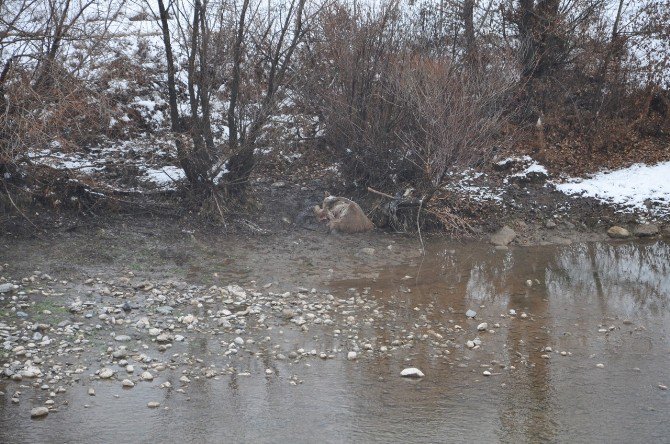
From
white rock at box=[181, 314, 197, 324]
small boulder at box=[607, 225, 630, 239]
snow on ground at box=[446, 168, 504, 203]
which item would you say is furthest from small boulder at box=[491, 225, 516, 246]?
white rock at box=[181, 314, 197, 324]

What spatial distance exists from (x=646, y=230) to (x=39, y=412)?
488 inches

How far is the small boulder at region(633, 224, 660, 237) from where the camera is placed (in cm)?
1447

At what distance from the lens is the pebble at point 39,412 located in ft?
20.7

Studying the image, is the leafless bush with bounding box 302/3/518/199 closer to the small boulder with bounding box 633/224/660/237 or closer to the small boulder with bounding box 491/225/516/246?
the small boulder with bounding box 491/225/516/246

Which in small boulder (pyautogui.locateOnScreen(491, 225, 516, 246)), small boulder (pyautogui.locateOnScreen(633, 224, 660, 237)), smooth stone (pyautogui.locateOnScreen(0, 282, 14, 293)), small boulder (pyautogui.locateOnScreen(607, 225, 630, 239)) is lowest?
smooth stone (pyautogui.locateOnScreen(0, 282, 14, 293))

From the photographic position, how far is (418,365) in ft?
25.6

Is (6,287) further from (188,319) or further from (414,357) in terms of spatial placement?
(414,357)

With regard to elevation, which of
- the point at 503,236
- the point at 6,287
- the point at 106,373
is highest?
the point at 503,236

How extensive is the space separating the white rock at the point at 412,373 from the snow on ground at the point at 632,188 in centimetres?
978

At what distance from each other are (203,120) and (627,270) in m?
8.39

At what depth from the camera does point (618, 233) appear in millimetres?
14406

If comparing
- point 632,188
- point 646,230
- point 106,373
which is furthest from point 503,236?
point 106,373

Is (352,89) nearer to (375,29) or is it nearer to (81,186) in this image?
(375,29)

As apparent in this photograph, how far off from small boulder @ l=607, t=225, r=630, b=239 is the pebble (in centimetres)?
1169
